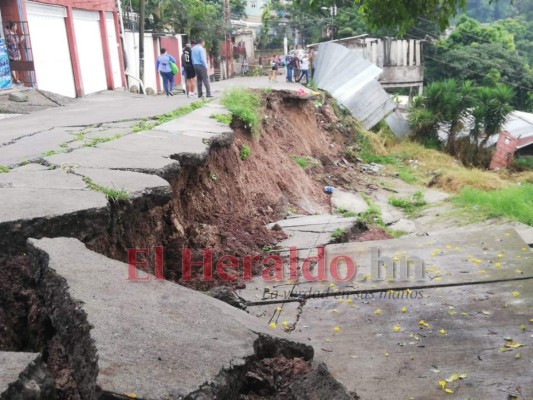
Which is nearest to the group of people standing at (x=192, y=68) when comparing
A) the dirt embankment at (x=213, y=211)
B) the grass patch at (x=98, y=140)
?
the dirt embankment at (x=213, y=211)

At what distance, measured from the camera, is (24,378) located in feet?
6.16

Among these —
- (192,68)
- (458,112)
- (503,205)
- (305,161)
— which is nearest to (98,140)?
(503,205)

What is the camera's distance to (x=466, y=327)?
3.77 metres

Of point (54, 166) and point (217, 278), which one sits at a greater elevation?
point (54, 166)

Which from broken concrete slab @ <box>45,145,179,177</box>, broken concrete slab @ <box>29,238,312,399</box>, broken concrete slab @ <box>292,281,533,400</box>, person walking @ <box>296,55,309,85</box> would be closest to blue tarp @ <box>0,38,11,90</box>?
broken concrete slab @ <box>45,145,179,177</box>

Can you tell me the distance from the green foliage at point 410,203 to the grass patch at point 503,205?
0.98 meters

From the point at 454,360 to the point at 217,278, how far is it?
206cm

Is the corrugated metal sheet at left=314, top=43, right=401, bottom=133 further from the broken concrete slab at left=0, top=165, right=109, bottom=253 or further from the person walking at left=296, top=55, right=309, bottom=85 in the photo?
the broken concrete slab at left=0, top=165, right=109, bottom=253

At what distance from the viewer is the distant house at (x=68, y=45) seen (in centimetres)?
1318

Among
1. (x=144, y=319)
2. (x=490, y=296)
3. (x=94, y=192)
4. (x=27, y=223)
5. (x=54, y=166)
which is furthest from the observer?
(x=54, y=166)

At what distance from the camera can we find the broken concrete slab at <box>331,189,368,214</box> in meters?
10.2

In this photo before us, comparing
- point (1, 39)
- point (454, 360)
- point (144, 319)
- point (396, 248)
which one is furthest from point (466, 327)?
point (1, 39)

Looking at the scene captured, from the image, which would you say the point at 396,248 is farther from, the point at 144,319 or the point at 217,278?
the point at 144,319

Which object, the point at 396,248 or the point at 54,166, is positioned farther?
the point at 396,248
